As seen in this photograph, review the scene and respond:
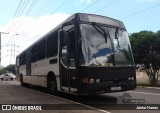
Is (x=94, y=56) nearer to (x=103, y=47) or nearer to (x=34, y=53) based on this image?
(x=103, y=47)

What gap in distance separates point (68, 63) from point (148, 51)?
18.0 meters

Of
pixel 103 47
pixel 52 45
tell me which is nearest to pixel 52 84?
A: pixel 52 45

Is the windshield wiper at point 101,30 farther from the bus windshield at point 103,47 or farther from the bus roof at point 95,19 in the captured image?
the bus roof at point 95,19

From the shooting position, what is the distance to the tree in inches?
1184

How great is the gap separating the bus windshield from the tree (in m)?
16.2

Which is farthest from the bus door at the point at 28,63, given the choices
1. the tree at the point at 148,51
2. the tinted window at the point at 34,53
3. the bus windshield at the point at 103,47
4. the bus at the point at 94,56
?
the bus windshield at the point at 103,47

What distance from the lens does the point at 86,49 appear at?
12883mm

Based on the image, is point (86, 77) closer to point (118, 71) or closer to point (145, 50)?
point (118, 71)

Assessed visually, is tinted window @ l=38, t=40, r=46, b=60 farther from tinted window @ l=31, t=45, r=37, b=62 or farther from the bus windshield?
the bus windshield

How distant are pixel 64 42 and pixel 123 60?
7.91 feet

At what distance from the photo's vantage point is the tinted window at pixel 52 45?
1616 centimetres

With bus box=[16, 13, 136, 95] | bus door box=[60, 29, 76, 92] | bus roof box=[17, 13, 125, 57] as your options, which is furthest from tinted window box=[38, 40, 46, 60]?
bus roof box=[17, 13, 125, 57]

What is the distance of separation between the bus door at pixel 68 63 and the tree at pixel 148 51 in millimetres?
16270

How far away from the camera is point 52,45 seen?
16.8 m
